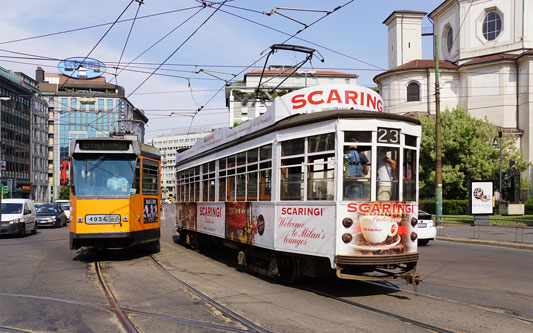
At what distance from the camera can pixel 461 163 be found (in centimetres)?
4475

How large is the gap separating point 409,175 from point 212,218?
18.9 feet

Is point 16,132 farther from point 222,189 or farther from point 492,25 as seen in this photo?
point 222,189

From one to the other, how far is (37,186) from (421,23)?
64723 millimetres

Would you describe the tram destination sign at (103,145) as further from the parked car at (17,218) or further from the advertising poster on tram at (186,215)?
the parked car at (17,218)

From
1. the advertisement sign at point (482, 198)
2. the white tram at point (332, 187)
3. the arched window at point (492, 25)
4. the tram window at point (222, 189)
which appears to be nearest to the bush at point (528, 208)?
the advertisement sign at point (482, 198)

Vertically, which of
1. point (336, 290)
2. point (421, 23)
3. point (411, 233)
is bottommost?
point (336, 290)

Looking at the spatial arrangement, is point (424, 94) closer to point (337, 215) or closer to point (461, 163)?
point (461, 163)

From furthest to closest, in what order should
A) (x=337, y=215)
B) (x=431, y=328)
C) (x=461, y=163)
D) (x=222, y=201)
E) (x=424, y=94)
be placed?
(x=424, y=94)
(x=461, y=163)
(x=222, y=201)
(x=337, y=215)
(x=431, y=328)

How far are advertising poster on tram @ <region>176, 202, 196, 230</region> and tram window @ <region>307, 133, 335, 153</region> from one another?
6.96 metres

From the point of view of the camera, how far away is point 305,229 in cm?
816

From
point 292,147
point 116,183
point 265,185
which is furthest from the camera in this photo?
point 116,183

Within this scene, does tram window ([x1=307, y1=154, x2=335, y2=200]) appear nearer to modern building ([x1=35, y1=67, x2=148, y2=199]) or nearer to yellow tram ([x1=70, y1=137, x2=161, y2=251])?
yellow tram ([x1=70, y1=137, x2=161, y2=251])

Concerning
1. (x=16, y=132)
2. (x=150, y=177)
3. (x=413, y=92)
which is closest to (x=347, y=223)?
(x=150, y=177)

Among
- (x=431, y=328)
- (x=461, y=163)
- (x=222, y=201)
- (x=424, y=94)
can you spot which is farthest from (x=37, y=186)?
(x=431, y=328)
